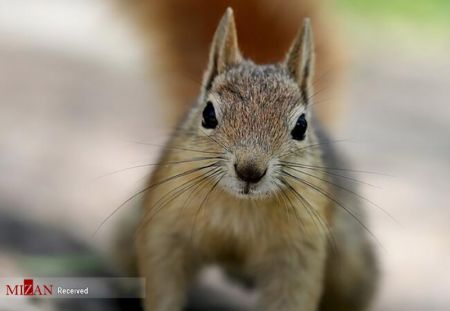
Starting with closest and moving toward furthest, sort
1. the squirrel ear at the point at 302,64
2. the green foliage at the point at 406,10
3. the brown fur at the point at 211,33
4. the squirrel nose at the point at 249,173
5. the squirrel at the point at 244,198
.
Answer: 1. the squirrel nose at the point at 249,173
2. the squirrel at the point at 244,198
3. the squirrel ear at the point at 302,64
4. the brown fur at the point at 211,33
5. the green foliage at the point at 406,10

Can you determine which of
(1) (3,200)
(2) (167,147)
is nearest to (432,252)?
(2) (167,147)

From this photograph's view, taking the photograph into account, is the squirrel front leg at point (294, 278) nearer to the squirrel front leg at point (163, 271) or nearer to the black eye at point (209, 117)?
the squirrel front leg at point (163, 271)

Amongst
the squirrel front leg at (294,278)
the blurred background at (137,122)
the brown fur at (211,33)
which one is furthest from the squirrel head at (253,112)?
the brown fur at (211,33)

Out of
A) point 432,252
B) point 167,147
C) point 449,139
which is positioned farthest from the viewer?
point 449,139

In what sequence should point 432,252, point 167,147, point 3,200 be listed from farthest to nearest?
point 432,252 → point 3,200 → point 167,147

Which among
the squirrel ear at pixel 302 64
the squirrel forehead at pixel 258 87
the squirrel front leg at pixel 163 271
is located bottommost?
the squirrel front leg at pixel 163 271

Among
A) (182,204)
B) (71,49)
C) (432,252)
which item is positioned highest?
(71,49)

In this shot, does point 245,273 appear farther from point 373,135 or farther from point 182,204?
point 373,135

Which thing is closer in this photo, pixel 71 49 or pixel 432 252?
pixel 432 252
